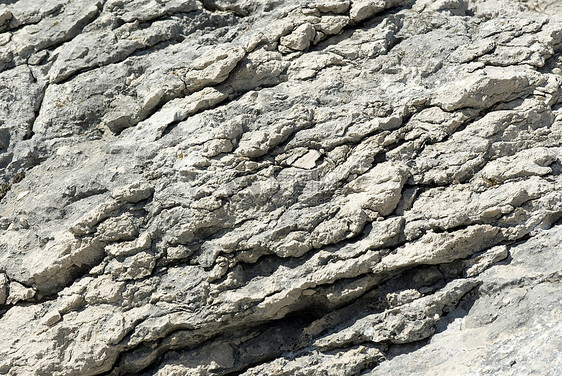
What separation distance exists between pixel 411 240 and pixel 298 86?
4.92 meters

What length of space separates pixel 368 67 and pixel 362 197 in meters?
3.97

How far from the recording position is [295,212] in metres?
11.7

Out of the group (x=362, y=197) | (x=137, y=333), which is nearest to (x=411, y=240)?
(x=362, y=197)

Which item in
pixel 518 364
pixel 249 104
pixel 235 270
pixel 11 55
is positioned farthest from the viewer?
pixel 11 55

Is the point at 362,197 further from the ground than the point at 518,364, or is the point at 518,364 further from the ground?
the point at 362,197

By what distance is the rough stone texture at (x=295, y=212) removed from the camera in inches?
431

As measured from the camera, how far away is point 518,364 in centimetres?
940

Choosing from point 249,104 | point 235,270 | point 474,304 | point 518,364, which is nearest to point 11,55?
point 249,104

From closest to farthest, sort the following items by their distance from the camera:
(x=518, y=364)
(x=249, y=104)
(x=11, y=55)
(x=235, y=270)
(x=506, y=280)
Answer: (x=518, y=364)
(x=506, y=280)
(x=235, y=270)
(x=249, y=104)
(x=11, y=55)

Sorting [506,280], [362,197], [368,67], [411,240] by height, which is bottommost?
[506,280]

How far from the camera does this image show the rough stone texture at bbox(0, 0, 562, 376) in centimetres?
1095

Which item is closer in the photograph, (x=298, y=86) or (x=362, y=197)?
(x=362, y=197)

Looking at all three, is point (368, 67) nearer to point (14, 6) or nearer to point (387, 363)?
point (387, 363)

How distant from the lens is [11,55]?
14836 millimetres
